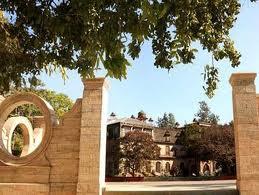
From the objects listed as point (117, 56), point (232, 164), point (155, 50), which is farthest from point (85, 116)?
point (232, 164)

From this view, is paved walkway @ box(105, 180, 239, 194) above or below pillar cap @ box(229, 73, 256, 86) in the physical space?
below

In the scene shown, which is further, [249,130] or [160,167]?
[160,167]

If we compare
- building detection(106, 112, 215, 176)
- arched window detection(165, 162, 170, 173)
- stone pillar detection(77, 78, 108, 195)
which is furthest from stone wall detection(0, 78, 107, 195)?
arched window detection(165, 162, 170, 173)

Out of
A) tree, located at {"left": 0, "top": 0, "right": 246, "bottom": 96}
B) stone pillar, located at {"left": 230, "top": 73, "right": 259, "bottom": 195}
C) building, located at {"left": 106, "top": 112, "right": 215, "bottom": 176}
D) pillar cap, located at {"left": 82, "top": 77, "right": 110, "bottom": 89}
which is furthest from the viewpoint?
building, located at {"left": 106, "top": 112, "right": 215, "bottom": 176}

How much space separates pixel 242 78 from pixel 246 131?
1.55 meters

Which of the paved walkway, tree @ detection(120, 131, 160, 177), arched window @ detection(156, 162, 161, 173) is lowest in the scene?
the paved walkway

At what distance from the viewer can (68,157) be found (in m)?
11.0

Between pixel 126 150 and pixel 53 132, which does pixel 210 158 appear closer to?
pixel 126 150

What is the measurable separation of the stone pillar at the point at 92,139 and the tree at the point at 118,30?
4.40 meters

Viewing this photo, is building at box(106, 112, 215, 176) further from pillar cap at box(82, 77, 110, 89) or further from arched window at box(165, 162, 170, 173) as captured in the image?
pillar cap at box(82, 77, 110, 89)

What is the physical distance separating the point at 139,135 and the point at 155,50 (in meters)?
40.2

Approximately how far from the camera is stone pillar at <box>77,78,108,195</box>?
1062 centimetres

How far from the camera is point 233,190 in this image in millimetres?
10547

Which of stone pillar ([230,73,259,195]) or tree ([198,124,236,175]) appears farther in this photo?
tree ([198,124,236,175])
